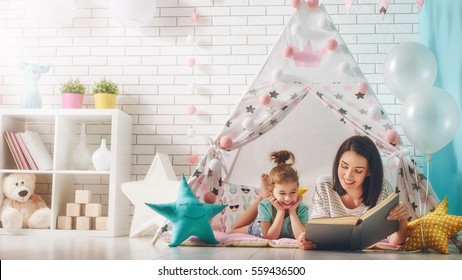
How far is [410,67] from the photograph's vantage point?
2.88 m

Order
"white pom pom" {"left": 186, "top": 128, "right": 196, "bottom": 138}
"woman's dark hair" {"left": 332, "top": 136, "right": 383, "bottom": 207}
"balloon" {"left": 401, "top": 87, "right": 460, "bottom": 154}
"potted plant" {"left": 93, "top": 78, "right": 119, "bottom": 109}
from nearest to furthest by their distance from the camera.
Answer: "balloon" {"left": 401, "top": 87, "right": 460, "bottom": 154}, "woman's dark hair" {"left": 332, "top": 136, "right": 383, "bottom": 207}, "potted plant" {"left": 93, "top": 78, "right": 119, "bottom": 109}, "white pom pom" {"left": 186, "top": 128, "right": 196, "bottom": 138}

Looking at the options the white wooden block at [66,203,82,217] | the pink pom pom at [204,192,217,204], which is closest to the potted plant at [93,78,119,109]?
the white wooden block at [66,203,82,217]

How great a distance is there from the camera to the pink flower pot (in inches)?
148

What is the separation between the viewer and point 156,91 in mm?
3979

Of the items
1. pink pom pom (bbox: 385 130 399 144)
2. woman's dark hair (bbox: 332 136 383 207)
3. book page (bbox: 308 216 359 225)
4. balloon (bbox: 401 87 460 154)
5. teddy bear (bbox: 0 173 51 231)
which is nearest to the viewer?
book page (bbox: 308 216 359 225)

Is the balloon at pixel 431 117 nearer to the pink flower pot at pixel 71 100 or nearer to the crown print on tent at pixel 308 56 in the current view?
the crown print on tent at pixel 308 56

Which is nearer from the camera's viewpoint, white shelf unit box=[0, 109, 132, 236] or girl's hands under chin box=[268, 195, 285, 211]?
girl's hands under chin box=[268, 195, 285, 211]

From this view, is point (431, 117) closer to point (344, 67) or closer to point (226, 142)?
point (344, 67)

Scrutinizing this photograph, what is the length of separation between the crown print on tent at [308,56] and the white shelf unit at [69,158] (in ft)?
3.93

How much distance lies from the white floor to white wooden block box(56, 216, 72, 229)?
487mm

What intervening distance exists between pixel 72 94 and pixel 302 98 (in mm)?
1525

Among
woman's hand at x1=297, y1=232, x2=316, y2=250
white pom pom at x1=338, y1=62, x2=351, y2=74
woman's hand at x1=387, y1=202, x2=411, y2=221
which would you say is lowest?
woman's hand at x1=297, y1=232, x2=316, y2=250

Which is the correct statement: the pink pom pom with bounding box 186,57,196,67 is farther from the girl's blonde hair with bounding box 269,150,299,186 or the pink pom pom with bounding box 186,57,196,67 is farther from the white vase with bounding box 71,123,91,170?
the girl's blonde hair with bounding box 269,150,299,186

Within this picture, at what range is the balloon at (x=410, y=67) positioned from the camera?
2.88m
